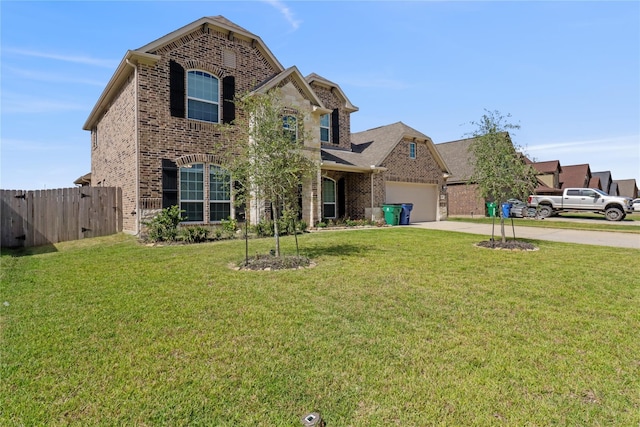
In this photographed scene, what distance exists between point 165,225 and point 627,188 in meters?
75.0

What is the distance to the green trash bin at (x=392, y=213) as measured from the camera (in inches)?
683

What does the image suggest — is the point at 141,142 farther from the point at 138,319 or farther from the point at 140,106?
the point at 138,319

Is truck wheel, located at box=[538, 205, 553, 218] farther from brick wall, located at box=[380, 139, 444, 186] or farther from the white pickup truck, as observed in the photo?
brick wall, located at box=[380, 139, 444, 186]

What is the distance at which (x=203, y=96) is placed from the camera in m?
12.5

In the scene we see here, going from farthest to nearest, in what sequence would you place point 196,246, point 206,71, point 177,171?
point 206,71, point 177,171, point 196,246

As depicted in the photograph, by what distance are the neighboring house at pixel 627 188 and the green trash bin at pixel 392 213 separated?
2379 inches

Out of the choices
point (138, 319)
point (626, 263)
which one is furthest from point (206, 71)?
point (626, 263)

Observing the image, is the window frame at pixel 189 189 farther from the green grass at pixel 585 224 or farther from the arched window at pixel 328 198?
the green grass at pixel 585 224

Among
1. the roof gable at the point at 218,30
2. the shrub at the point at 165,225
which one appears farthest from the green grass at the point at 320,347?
the roof gable at the point at 218,30

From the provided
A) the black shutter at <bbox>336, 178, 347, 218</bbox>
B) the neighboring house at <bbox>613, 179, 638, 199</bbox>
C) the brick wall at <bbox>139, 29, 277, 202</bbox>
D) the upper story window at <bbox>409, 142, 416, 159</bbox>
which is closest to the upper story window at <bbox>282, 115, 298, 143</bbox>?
the brick wall at <bbox>139, 29, 277, 202</bbox>

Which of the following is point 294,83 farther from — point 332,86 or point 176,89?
point 176,89

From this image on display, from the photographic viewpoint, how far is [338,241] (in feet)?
34.8

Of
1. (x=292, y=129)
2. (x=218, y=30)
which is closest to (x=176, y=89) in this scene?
(x=218, y=30)

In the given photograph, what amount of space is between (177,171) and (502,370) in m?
11.5
